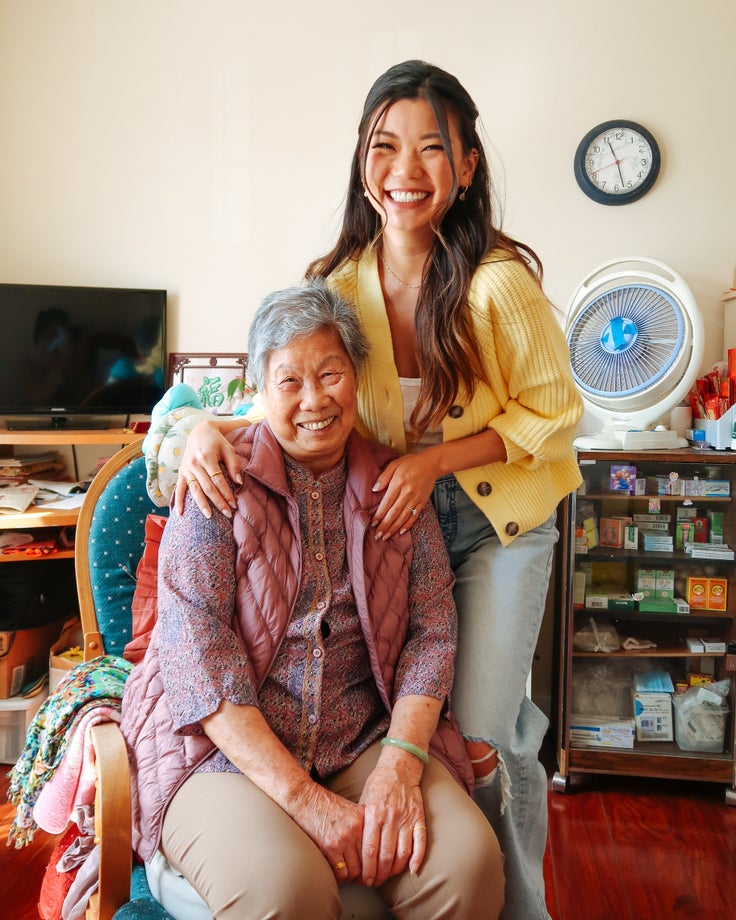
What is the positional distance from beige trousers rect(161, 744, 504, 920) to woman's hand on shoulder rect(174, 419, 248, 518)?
1.37ft

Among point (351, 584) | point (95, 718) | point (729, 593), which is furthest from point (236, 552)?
point (729, 593)

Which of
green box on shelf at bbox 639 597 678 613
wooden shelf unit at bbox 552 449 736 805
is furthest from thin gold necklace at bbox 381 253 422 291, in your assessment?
green box on shelf at bbox 639 597 678 613

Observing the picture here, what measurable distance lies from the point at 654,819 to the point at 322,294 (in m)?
1.91

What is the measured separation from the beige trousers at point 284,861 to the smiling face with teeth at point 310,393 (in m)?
0.55

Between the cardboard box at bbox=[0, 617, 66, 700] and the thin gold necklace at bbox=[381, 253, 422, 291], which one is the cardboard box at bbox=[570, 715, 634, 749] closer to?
the thin gold necklace at bbox=[381, 253, 422, 291]

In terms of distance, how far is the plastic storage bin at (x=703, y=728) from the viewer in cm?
237

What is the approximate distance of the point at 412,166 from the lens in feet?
4.42

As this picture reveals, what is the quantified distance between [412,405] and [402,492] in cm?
23

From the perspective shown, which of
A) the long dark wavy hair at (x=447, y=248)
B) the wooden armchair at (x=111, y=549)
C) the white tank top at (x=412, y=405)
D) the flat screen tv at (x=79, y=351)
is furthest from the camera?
the flat screen tv at (x=79, y=351)

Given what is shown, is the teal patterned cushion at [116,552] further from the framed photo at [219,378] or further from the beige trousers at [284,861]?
the framed photo at [219,378]

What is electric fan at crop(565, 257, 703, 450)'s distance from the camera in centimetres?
229

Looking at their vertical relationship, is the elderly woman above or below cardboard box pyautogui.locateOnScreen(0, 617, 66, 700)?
above

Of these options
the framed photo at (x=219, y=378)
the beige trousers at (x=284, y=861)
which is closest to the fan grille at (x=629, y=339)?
the framed photo at (x=219, y=378)

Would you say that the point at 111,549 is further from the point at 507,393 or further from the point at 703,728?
the point at 703,728
